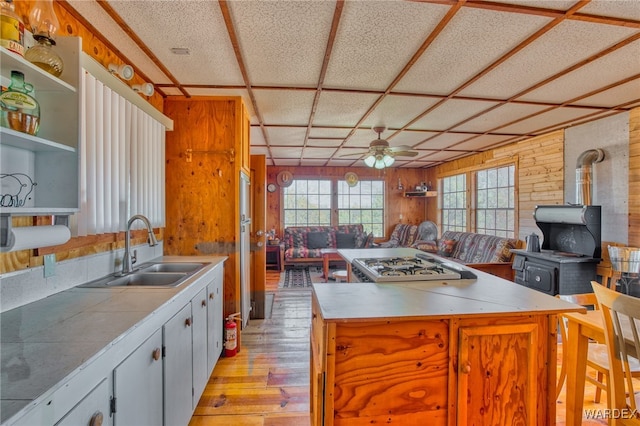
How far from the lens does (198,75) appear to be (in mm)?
2281

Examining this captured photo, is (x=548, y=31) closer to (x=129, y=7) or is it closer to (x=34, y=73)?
(x=129, y=7)

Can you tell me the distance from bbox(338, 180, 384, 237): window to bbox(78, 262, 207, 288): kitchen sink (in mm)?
5290

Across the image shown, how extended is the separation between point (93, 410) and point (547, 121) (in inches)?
177

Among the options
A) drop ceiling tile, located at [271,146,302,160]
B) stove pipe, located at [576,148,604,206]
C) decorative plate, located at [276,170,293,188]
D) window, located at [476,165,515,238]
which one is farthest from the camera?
decorative plate, located at [276,170,293,188]

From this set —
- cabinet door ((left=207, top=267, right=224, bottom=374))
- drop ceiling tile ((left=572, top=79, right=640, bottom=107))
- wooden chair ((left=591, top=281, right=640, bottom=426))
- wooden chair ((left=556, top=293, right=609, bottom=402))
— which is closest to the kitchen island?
wooden chair ((left=591, top=281, right=640, bottom=426))

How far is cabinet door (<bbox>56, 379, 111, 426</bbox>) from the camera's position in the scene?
0.86 m

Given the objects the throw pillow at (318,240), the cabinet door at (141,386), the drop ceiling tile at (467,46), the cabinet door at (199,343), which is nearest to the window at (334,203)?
the throw pillow at (318,240)

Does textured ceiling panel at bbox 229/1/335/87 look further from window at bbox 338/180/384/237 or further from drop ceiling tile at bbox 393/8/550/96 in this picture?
window at bbox 338/180/384/237

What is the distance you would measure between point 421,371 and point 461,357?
0.19 metres

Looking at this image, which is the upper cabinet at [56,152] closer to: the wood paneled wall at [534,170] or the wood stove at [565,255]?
the wood stove at [565,255]

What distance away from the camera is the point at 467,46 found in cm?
186

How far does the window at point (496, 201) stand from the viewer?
482 cm

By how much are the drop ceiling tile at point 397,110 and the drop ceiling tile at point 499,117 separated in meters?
0.75

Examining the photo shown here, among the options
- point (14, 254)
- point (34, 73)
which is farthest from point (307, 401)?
point (34, 73)
